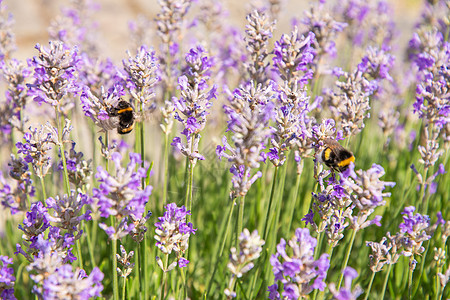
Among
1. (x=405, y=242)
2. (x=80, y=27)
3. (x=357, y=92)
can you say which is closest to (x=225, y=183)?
(x=357, y=92)

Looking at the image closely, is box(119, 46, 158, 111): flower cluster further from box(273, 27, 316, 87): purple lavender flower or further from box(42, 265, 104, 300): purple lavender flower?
box(42, 265, 104, 300): purple lavender flower

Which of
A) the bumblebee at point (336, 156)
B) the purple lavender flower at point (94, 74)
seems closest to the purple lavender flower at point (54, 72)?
the purple lavender flower at point (94, 74)

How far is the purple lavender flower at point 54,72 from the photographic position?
2117 mm

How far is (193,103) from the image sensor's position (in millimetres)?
2096

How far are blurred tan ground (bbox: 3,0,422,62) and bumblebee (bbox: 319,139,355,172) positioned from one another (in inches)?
270

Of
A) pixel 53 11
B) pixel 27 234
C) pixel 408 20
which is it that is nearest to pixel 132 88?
pixel 27 234

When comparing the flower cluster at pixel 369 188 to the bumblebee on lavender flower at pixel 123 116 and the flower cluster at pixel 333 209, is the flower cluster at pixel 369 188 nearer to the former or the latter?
the flower cluster at pixel 333 209

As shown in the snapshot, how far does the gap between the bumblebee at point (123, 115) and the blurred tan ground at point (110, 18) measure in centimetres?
624

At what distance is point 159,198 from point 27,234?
1725 millimetres

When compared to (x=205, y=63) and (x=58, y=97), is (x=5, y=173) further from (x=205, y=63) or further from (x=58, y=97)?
(x=205, y=63)

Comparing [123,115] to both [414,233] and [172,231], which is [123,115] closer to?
[172,231]

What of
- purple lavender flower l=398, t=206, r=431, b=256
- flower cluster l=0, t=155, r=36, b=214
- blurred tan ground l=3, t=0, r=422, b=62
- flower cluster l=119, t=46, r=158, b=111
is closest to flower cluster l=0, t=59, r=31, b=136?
flower cluster l=0, t=155, r=36, b=214

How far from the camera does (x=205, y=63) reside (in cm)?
229

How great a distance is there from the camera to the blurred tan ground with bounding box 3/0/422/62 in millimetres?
8609
